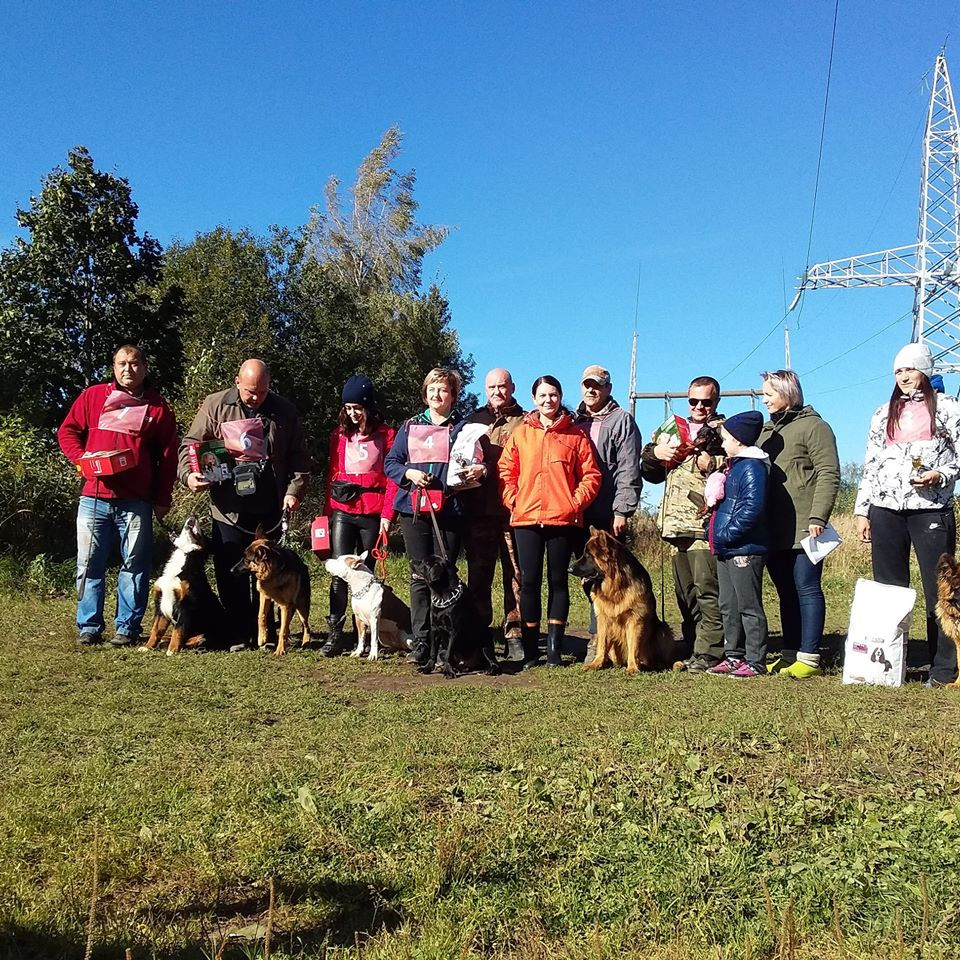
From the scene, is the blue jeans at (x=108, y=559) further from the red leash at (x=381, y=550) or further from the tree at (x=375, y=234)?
the tree at (x=375, y=234)

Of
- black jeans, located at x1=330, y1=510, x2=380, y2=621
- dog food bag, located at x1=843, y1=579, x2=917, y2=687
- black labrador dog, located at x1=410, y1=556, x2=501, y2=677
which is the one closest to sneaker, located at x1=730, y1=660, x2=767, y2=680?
dog food bag, located at x1=843, y1=579, x2=917, y2=687

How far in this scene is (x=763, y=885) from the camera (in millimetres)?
2943

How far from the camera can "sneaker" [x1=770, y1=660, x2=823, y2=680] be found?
6066 mm

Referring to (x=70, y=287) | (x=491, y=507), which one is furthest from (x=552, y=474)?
(x=70, y=287)

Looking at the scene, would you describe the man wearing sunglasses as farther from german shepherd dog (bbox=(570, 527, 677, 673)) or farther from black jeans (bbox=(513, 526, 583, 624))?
black jeans (bbox=(513, 526, 583, 624))

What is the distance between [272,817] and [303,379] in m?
21.3

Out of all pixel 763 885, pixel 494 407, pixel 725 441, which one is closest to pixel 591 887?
pixel 763 885

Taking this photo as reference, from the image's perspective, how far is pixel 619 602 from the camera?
248 inches

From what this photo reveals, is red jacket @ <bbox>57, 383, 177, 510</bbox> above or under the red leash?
above

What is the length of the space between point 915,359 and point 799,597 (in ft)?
6.22

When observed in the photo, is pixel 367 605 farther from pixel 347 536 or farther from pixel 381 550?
pixel 347 536

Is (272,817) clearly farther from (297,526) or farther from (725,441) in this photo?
(297,526)

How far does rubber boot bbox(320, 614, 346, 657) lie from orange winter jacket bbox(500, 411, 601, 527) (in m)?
1.93

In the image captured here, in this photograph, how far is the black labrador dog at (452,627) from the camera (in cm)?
638
